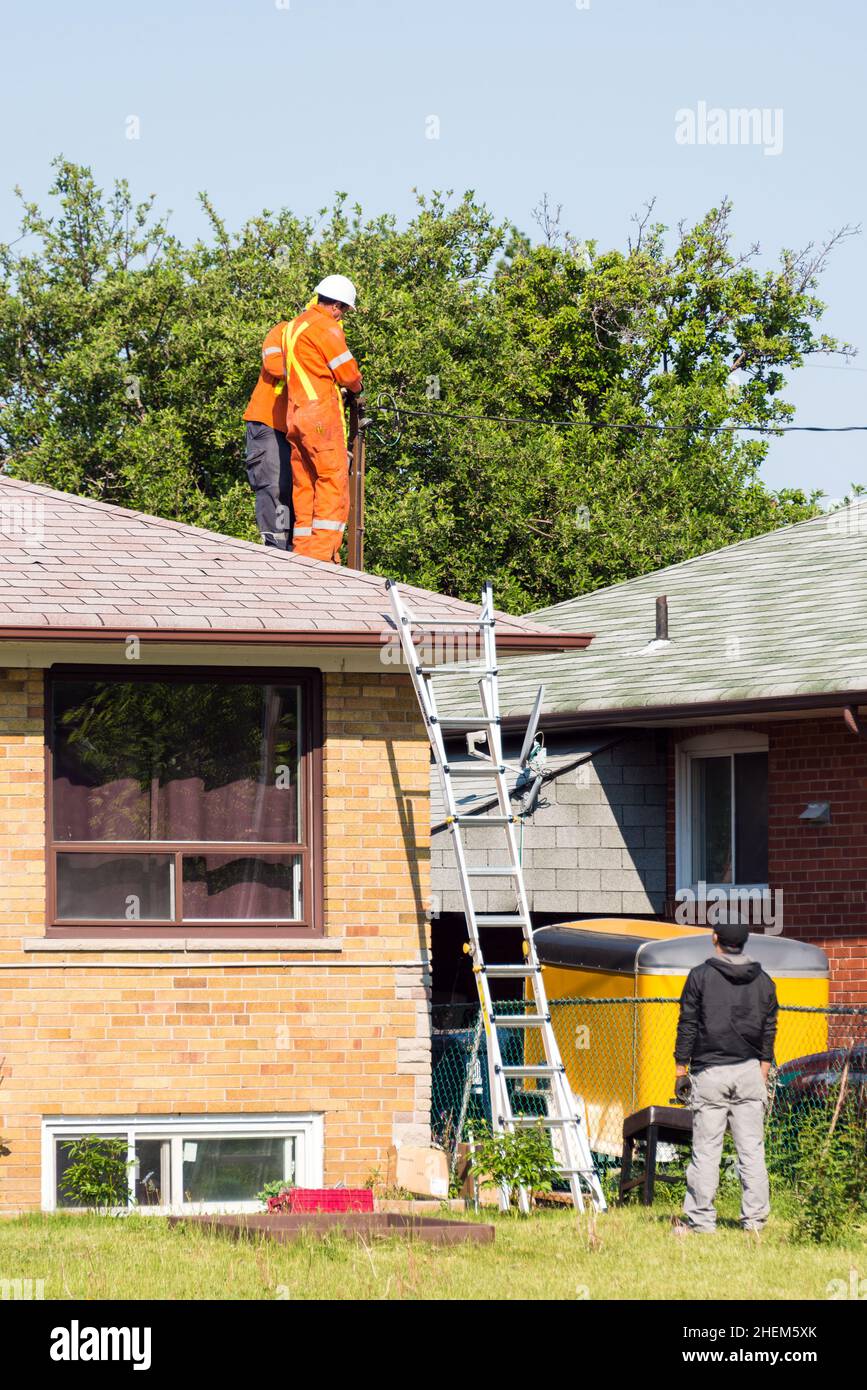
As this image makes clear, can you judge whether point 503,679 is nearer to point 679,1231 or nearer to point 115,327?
point 679,1231

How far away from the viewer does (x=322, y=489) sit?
1481cm

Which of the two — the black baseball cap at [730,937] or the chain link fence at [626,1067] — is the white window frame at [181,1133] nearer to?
the chain link fence at [626,1067]

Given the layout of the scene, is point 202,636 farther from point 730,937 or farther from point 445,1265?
point 445,1265

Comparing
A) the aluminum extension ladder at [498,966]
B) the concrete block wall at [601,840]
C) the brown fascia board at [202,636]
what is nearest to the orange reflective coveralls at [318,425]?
the aluminum extension ladder at [498,966]

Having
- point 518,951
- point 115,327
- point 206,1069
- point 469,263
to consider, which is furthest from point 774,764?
point 469,263

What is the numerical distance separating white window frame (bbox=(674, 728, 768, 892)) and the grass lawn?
21.8 feet

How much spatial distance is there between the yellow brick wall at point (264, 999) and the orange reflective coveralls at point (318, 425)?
270 centimetres

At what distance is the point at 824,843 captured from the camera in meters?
15.5

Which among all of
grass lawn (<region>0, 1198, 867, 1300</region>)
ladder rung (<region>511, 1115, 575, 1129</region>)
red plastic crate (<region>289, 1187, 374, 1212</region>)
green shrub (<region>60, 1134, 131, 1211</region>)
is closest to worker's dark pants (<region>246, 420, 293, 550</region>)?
green shrub (<region>60, 1134, 131, 1211</region>)

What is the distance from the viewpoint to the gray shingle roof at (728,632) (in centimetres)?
1582

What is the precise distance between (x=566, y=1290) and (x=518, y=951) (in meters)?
10.5

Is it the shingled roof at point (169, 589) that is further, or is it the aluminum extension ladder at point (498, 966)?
the shingled roof at point (169, 589)

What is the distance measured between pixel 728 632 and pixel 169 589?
7010 mm

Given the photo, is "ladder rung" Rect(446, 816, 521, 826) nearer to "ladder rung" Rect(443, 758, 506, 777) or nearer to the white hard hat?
"ladder rung" Rect(443, 758, 506, 777)
